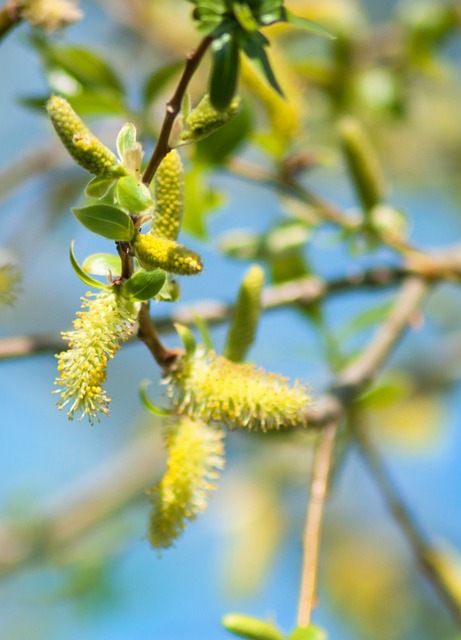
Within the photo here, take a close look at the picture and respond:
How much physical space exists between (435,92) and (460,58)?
107cm

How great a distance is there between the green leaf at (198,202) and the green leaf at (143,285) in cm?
61

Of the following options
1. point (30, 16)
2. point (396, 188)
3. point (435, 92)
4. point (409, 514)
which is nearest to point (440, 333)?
point (396, 188)

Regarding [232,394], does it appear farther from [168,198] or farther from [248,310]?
[168,198]

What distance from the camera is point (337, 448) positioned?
1.37 m

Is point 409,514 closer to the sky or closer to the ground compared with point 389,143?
closer to the ground

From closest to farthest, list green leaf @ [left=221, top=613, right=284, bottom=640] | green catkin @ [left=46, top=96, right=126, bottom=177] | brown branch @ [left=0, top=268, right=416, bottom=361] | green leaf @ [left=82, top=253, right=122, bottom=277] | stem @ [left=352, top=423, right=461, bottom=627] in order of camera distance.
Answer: green catkin @ [left=46, top=96, right=126, bottom=177] < green leaf @ [left=82, top=253, right=122, bottom=277] < green leaf @ [left=221, top=613, right=284, bottom=640] < brown branch @ [left=0, top=268, right=416, bottom=361] < stem @ [left=352, top=423, right=461, bottom=627]

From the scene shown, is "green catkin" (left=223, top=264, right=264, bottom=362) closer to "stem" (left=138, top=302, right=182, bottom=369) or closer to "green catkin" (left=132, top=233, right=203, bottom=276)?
Result: "stem" (left=138, top=302, right=182, bottom=369)

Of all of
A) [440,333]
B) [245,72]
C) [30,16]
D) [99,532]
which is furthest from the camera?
[440,333]

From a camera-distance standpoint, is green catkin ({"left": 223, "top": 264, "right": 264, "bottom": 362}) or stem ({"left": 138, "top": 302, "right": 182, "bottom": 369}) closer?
stem ({"left": 138, "top": 302, "right": 182, "bottom": 369})

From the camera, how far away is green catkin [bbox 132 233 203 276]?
2.19 ft

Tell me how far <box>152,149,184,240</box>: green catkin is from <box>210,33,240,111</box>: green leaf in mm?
77

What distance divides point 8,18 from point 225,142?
1.49 ft

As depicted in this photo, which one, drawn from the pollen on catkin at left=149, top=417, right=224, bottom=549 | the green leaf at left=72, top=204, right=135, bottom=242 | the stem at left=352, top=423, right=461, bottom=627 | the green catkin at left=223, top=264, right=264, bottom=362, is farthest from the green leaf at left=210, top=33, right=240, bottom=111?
the stem at left=352, top=423, right=461, bottom=627

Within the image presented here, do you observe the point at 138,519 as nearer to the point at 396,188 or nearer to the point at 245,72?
the point at 396,188
